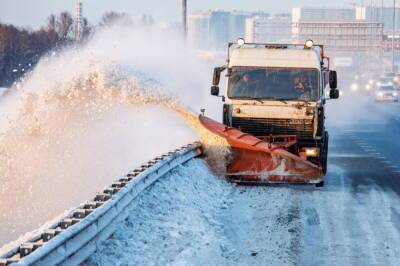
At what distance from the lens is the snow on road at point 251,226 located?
9.35 m

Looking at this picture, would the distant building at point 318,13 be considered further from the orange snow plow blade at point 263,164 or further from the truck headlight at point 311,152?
the orange snow plow blade at point 263,164

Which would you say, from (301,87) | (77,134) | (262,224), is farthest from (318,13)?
(262,224)

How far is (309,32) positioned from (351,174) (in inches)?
2980

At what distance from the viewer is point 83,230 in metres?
8.29

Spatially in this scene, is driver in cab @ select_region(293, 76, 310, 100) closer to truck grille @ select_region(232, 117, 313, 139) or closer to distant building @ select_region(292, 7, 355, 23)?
truck grille @ select_region(232, 117, 313, 139)

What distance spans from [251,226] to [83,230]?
3.57 m

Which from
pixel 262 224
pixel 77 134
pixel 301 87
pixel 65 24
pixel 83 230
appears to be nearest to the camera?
pixel 83 230

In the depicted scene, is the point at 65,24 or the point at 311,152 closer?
the point at 311,152

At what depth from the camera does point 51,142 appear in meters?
20.5

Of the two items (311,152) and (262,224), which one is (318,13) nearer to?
(311,152)

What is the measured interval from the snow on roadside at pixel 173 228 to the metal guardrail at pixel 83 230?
0.54ft

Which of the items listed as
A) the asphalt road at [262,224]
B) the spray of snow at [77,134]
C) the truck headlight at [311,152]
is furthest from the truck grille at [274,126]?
the spray of snow at [77,134]

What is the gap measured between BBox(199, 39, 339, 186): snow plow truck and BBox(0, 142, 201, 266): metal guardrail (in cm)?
289

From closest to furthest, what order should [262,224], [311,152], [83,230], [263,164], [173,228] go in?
[83,230] < [173,228] < [262,224] < [263,164] < [311,152]
